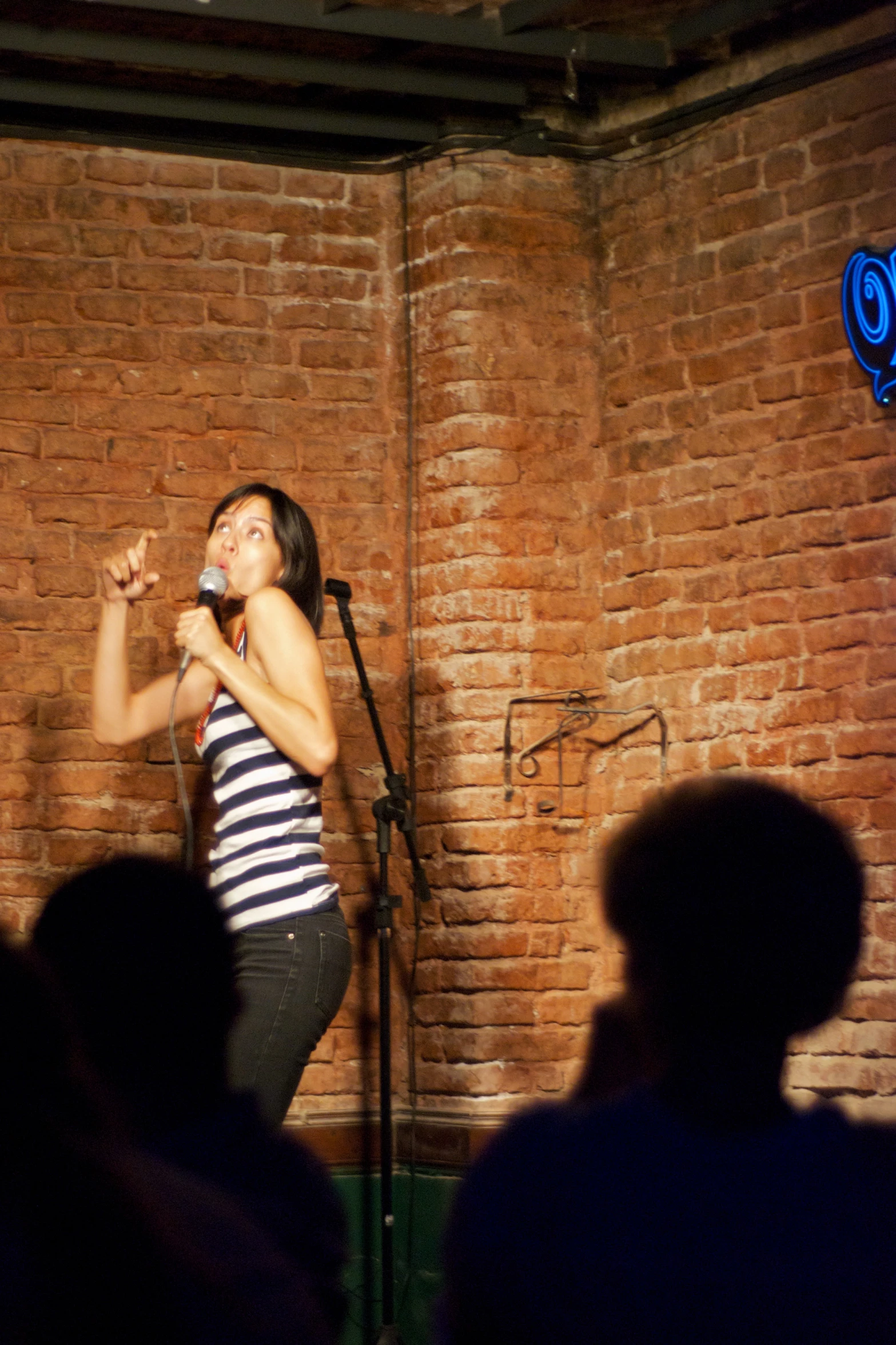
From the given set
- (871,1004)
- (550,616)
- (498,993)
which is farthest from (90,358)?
(871,1004)

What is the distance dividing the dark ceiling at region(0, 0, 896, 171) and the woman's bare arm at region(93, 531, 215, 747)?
1369 millimetres

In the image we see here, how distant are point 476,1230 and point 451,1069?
2.95 metres

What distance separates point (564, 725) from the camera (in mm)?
4125

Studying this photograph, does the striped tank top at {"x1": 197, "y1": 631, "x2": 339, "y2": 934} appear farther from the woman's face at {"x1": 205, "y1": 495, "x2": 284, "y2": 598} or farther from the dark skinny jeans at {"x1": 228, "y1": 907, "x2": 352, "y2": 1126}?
the woman's face at {"x1": 205, "y1": 495, "x2": 284, "y2": 598}

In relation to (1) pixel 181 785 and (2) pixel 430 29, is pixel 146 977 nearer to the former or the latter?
(1) pixel 181 785

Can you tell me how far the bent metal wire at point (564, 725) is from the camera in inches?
160

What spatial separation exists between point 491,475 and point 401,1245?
2079 mm

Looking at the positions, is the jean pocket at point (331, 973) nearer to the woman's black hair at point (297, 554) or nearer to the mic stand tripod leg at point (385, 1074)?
the mic stand tripod leg at point (385, 1074)

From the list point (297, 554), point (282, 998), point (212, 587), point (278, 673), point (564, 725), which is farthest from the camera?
point (564, 725)

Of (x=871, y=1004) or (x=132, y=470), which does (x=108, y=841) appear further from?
(x=871, y=1004)

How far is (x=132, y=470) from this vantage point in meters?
4.10

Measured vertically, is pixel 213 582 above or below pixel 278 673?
above

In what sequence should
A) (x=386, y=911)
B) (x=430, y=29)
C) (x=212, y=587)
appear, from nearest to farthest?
(x=212, y=587) → (x=386, y=911) → (x=430, y=29)

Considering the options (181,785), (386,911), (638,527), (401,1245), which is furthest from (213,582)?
(401,1245)
